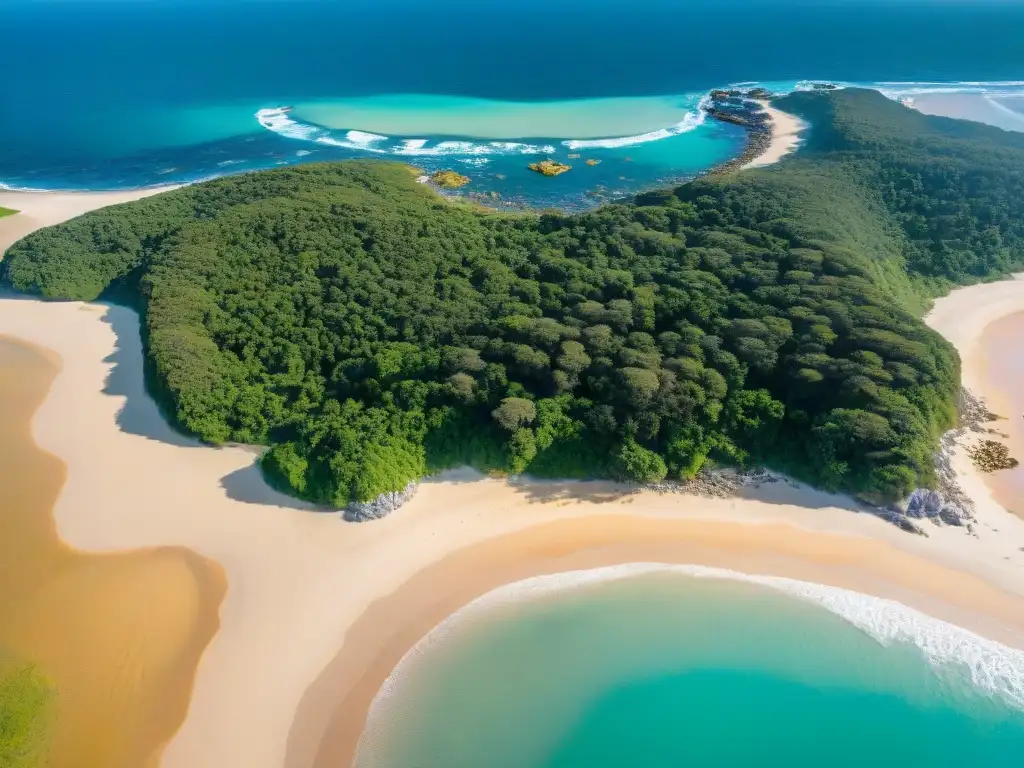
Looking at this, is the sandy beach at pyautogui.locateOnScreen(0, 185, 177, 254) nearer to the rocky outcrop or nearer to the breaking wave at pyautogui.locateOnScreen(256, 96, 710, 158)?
the breaking wave at pyautogui.locateOnScreen(256, 96, 710, 158)

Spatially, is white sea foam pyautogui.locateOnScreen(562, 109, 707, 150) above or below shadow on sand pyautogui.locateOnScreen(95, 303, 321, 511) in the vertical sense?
above

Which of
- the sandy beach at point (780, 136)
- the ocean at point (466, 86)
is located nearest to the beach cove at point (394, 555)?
the ocean at point (466, 86)

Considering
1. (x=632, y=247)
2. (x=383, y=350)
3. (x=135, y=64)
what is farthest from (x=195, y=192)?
(x=135, y=64)

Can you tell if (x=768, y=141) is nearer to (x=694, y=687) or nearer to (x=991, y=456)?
(x=991, y=456)

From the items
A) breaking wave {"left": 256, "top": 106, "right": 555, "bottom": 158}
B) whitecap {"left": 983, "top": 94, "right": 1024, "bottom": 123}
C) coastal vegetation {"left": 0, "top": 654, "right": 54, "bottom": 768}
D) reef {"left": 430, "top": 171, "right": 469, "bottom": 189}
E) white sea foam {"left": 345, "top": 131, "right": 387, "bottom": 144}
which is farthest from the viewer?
whitecap {"left": 983, "top": 94, "right": 1024, "bottom": 123}

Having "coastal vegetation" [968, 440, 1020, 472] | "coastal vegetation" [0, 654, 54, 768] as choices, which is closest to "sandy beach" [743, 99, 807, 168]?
"coastal vegetation" [968, 440, 1020, 472]

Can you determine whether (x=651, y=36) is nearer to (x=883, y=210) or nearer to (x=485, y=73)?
(x=485, y=73)
